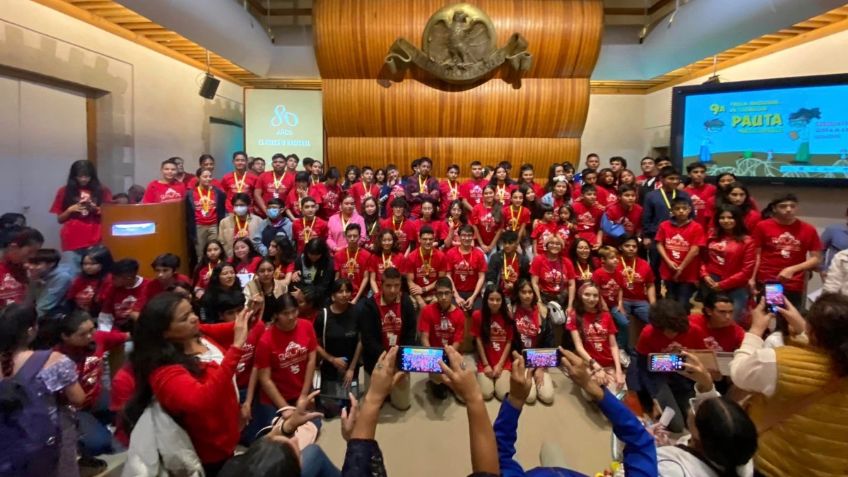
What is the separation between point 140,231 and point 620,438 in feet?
15.3

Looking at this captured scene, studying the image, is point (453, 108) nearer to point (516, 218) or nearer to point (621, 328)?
point (516, 218)

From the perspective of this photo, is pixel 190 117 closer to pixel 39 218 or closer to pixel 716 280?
pixel 39 218

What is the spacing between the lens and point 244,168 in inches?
276

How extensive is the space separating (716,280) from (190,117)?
9.31 m

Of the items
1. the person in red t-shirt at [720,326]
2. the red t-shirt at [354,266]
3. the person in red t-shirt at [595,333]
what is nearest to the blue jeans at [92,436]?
the red t-shirt at [354,266]

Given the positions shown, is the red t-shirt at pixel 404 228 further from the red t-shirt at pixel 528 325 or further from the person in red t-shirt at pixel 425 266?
the red t-shirt at pixel 528 325

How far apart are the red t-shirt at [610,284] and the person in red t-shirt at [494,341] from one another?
108cm

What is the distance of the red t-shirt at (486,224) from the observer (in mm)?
6172

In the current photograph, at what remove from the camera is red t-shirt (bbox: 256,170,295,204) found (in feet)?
22.4

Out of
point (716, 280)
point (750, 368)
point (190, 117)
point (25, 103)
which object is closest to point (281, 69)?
point (190, 117)

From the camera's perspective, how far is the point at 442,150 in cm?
1033

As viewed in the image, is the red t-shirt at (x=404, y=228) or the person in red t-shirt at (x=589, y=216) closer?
the red t-shirt at (x=404, y=228)

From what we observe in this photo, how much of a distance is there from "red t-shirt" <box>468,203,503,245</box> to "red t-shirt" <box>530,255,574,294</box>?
104 cm

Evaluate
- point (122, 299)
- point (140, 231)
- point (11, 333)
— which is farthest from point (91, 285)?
point (11, 333)
